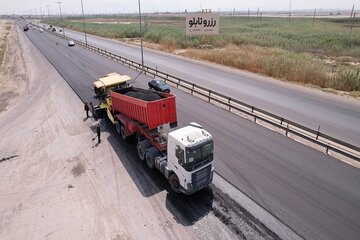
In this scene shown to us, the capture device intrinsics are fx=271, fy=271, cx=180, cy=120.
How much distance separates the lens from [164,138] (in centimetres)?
1410

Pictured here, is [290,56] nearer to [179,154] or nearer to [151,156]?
[151,156]

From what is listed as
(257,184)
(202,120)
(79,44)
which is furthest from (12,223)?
(79,44)

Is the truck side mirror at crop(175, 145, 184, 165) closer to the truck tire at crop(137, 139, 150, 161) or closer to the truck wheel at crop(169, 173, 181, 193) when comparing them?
the truck wheel at crop(169, 173, 181, 193)

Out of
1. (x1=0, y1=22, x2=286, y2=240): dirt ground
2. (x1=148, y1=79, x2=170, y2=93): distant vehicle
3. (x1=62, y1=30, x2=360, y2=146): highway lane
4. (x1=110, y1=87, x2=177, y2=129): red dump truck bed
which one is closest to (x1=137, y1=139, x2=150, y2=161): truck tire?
(x1=0, y1=22, x2=286, y2=240): dirt ground

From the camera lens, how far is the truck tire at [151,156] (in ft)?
43.8

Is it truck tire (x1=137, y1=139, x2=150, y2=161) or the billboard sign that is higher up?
the billboard sign

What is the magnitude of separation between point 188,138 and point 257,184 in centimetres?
408

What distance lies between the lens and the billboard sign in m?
54.9

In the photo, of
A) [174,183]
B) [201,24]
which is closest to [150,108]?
[174,183]

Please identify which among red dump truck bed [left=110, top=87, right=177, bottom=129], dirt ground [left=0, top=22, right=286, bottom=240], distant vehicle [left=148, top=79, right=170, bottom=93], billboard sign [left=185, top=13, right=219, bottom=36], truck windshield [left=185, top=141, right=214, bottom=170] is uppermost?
billboard sign [left=185, top=13, right=219, bottom=36]

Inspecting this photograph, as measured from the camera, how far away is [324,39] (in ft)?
192

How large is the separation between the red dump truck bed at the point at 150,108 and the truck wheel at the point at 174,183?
312cm

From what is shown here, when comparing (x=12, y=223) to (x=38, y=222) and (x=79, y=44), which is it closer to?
(x=38, y=222)

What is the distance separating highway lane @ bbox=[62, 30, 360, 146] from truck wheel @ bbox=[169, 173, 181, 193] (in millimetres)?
11227
